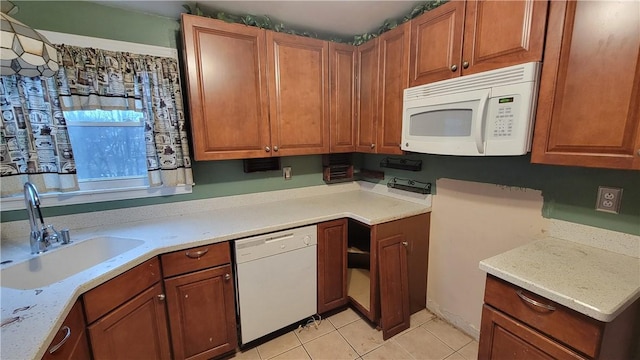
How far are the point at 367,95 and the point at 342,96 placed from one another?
210mm

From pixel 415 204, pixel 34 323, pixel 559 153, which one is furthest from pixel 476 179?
pixel 34 323

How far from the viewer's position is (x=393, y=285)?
194 cm

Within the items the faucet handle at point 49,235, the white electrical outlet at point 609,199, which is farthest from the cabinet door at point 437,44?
the faucet handle at point 49,235

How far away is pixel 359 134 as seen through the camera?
2.30 metres

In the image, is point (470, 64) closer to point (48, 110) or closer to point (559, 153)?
point (559, 153)

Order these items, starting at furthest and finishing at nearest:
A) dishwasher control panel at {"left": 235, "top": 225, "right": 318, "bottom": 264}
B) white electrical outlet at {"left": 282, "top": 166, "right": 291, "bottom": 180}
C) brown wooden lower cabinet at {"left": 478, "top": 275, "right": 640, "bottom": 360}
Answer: white electrical outlet at {"left": 282, "top": 166, "right": 291, "bottom": 180}, dishwasher control panel at {"left": 235, "top": 225, "right": 318, "bottom": 264}, brown wooden lower cabinet at {"left": 478, "top": 275, "right": 640, "bottom": 360}

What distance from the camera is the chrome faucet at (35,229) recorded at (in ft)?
4.43

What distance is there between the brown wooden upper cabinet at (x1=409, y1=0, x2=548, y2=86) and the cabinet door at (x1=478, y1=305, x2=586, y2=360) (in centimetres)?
119

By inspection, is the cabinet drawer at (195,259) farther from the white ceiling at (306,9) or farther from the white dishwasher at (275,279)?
the white ceiling at (306,9)

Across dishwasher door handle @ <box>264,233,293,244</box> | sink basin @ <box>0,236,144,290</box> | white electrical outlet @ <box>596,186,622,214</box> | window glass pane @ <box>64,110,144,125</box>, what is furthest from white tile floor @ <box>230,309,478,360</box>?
window glass pane @ <box>64,110,144,125</box>

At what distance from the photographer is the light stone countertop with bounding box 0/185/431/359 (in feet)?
2.72

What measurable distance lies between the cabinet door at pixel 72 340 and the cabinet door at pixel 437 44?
2113mm

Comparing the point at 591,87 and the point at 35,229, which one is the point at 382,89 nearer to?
the point at 591,87

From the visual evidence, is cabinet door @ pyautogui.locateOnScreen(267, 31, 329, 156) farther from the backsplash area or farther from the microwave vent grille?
the microwave vent grille
